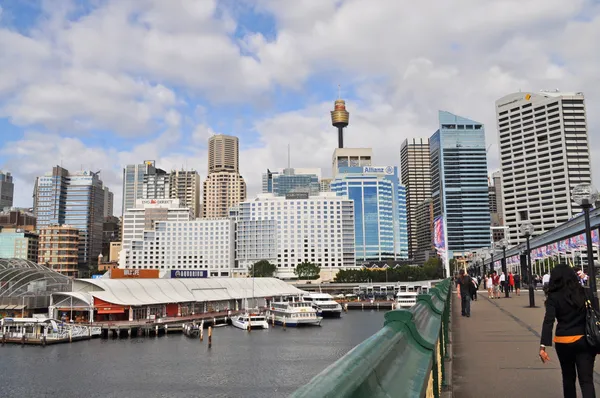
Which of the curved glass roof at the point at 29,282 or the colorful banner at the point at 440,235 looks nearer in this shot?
the colorful banner at the point at 440,235

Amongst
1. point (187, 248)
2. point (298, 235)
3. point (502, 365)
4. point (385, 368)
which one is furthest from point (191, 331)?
point (187, 248)

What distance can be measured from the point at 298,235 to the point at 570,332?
191 metres

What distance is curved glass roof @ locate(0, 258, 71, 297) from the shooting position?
82.6m

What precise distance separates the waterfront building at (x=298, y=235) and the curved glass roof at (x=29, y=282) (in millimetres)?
105426

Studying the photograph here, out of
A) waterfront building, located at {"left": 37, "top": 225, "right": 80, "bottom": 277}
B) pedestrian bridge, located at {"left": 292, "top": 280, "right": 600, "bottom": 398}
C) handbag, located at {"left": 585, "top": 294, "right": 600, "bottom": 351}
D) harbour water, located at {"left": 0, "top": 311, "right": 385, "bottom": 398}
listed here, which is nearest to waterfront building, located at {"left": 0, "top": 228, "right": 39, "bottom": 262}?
waterfront building, located at {"left": 37, "top": 225, "right": 80, "bottom": 277}

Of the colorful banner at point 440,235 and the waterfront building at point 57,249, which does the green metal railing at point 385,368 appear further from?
the waterfront building at point 57,249

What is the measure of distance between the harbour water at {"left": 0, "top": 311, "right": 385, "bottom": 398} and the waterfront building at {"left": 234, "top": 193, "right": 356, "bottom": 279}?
390 feet

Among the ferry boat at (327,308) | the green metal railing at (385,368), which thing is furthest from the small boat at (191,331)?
the green metal railing at (385,368)

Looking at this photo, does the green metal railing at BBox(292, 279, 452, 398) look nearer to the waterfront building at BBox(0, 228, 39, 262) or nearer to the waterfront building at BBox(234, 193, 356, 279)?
the waterfront building at BBox(234, 193, 356, 279)

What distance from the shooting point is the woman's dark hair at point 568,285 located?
6602 mm

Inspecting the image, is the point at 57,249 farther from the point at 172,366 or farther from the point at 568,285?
the point at 568,285

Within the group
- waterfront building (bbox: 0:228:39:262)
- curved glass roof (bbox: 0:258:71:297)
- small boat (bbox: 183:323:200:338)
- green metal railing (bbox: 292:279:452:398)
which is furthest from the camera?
waterfront building (bbox: 0:228:39:262)

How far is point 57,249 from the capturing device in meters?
180

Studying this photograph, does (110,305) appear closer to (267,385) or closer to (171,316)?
(171,316)
